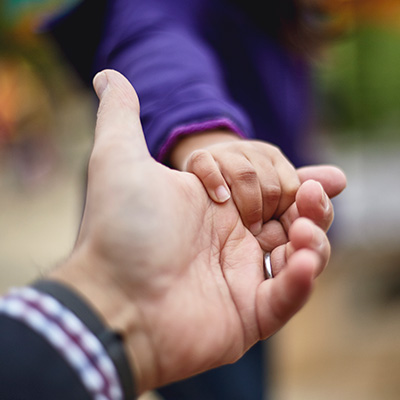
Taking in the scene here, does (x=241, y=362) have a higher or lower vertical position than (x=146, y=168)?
lower

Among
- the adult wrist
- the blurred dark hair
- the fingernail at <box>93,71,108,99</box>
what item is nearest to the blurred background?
the blurred dark hair

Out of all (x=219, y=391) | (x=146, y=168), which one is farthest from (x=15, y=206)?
(x=146, y=168)

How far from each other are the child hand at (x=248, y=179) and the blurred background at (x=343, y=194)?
0.50 meters

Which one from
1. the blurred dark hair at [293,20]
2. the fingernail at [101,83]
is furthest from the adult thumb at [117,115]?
the blurred dark hair at [293,20]

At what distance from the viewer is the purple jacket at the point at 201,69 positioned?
0.67m

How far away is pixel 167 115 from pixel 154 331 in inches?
12.7

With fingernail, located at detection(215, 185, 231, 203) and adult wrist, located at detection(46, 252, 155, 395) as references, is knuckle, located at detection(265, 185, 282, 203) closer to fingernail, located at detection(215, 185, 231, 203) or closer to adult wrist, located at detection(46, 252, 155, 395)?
fingernail, located at detection(215, 185, 231, 203)

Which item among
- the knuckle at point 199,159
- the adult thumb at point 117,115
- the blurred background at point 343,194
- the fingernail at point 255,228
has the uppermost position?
the adult thumb at point 117,115

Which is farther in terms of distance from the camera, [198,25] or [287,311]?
[198,25]

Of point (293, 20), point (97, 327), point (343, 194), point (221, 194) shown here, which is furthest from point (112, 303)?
point (343, 194)

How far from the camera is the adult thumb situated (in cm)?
48

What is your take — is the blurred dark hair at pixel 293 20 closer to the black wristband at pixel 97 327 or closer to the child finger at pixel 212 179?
the child finger at pixel 212 179

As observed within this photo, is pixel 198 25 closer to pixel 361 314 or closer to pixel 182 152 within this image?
pixel 182 152

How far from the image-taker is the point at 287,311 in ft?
1.52
